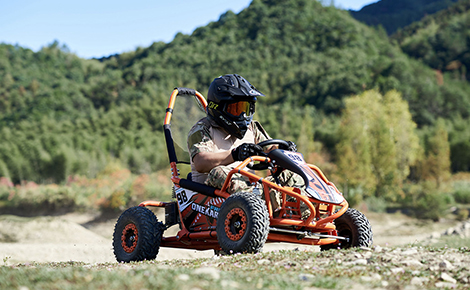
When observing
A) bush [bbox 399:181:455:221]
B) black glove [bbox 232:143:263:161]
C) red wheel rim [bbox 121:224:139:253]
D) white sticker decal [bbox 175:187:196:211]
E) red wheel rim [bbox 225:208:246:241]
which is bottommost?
Result: bush [bbox 399:181:455:221]

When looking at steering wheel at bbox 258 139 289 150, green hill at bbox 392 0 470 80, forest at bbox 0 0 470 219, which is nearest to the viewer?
steering wheel at bbox 258 139 289 150

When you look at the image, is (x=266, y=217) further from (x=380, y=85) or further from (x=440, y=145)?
(x=380, y=85)

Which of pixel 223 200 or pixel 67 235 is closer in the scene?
pixel 223 200

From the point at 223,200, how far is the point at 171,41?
136485mm

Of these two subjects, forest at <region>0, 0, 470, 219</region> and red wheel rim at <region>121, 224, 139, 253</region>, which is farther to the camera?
forest at <region>0, 0, 470, 219</region>

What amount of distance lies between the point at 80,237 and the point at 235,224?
1404cm

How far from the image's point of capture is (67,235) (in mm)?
Answer: 18484

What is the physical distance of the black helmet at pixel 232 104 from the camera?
6.58 meters

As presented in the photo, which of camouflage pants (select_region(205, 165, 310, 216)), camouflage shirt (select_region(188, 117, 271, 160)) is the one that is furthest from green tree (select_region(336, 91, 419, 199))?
camouflage pants (select_region(205, 165, 310, 216))

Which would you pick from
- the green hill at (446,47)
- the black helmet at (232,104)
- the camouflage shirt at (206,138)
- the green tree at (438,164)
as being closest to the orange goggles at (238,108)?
the black helmet at (232,104)

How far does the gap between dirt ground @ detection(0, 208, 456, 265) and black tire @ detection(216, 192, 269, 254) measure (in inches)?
86.3

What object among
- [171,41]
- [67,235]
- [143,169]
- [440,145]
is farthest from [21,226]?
[171,41]

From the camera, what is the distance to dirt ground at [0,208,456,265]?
38.4 feet

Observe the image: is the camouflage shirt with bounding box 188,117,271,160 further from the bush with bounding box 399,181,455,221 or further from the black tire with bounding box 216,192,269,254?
the bush with bounding box 399,181,455,221
